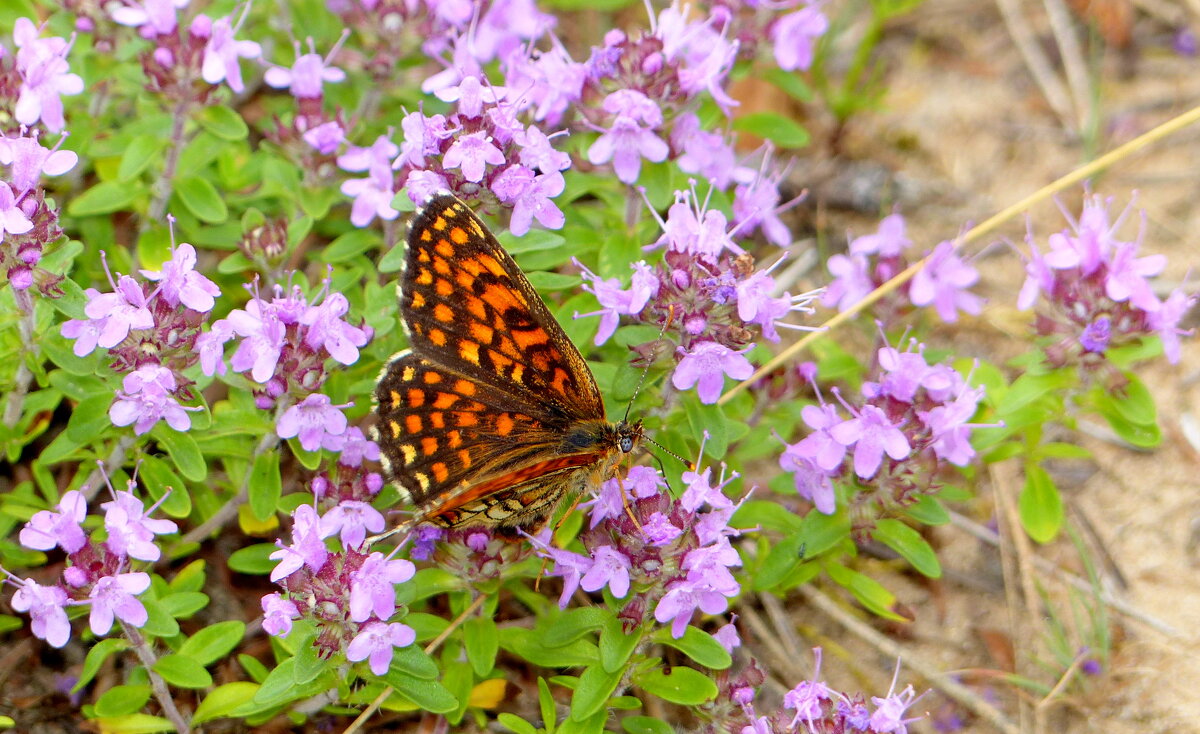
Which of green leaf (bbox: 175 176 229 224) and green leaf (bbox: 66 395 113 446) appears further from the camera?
green leaf (bbox: 175 176 229 224)

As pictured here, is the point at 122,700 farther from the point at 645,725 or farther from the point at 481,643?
the point at 645,725

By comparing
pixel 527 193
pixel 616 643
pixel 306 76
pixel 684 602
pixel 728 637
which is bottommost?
pixel 728 637

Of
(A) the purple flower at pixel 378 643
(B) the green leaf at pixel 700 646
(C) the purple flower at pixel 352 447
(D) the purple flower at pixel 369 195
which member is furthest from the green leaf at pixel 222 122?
(B) the green leaf at pixel 700 646

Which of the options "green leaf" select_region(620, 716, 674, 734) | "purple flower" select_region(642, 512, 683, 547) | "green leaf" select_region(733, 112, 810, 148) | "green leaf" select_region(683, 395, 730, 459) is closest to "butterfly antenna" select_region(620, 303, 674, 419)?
"green leaf" select_region(683, 395, 730, 459)

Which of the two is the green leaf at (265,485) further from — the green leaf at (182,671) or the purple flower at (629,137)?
the purple flower at (629,137)

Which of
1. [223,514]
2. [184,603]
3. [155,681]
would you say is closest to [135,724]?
[155,681]

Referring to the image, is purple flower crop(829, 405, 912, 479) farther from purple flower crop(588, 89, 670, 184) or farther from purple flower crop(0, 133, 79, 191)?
purple flower crop(0, 133, 79, 191)
